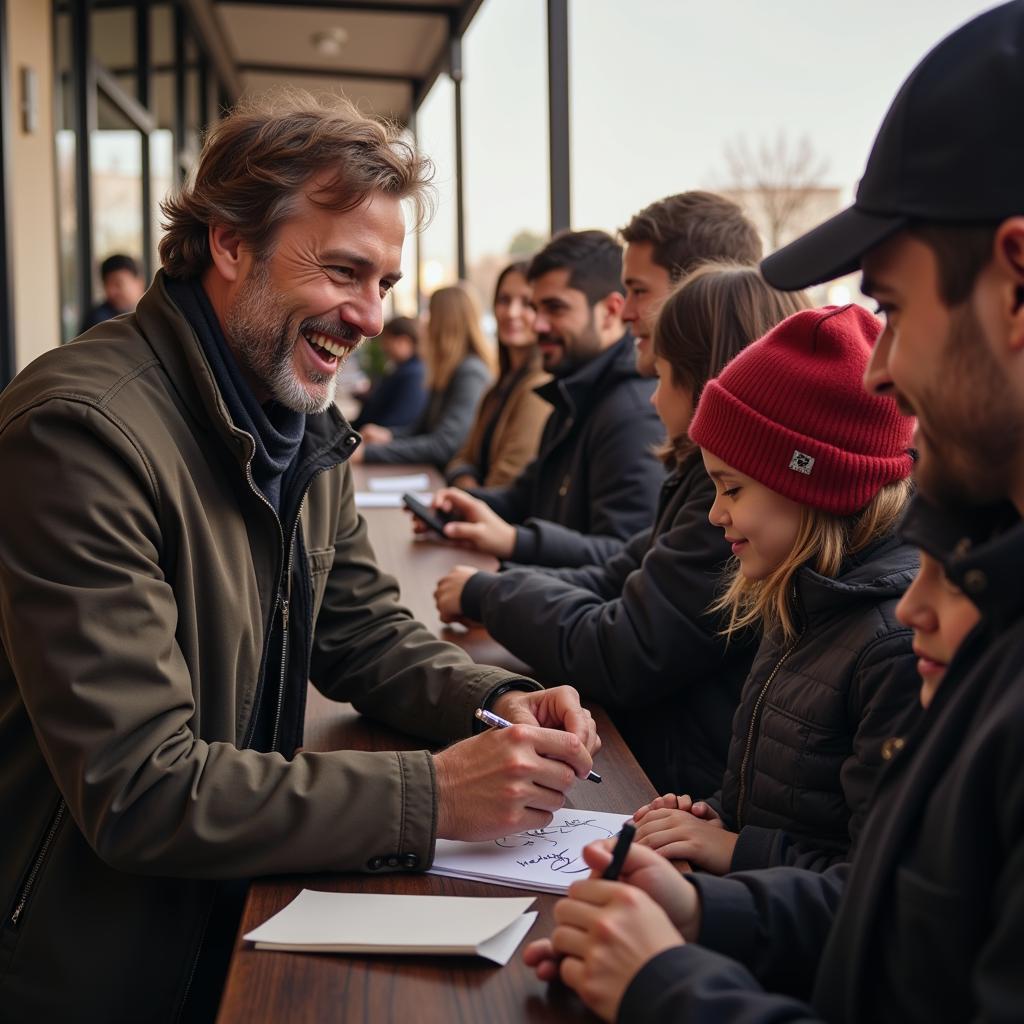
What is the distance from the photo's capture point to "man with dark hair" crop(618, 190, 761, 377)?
102 inches

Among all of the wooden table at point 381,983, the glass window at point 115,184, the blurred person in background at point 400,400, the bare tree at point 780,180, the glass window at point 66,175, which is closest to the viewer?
the wooden table at point 381,983

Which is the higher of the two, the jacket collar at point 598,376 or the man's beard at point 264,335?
the man's beard at point 264,335

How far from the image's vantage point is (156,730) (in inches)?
47.7

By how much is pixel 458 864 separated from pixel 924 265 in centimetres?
75

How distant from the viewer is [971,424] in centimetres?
82

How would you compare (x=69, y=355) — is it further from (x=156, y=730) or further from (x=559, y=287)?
(x=559, y=287)

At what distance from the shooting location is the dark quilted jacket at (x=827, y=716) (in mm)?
1229

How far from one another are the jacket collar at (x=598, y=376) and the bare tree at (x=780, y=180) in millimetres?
512

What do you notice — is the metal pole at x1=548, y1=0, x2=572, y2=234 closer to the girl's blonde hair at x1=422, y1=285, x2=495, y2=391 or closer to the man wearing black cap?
the girl's blonde hair at x1=422, y1=285, x2=495, y2=391

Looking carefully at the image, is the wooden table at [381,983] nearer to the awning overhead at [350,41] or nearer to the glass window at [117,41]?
the awning overhead at [350,41]

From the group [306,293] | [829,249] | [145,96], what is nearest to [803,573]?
[829,249]

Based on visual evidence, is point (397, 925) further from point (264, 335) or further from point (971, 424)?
point (264, 335)

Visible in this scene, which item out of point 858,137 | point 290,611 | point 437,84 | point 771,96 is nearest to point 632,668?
point 290,611

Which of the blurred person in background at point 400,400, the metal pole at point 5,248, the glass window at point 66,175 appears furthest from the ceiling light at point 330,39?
the metal pole at point 5,248
